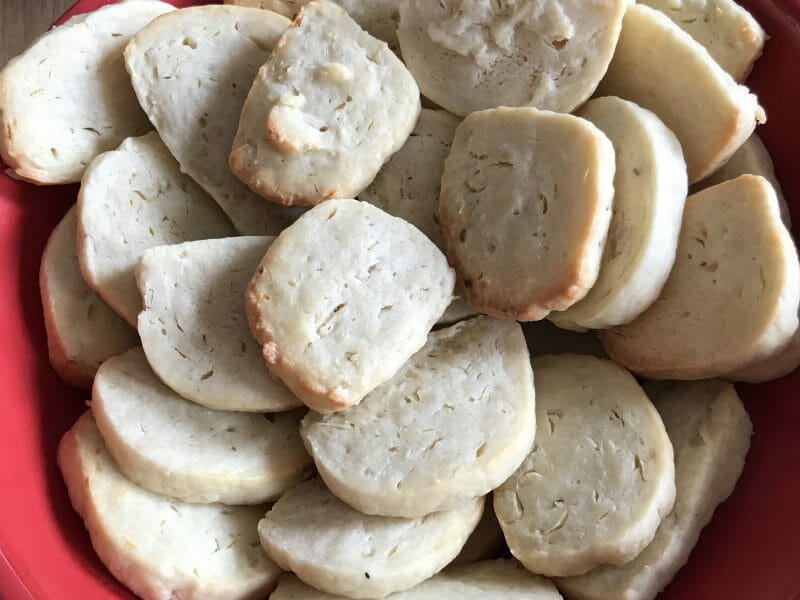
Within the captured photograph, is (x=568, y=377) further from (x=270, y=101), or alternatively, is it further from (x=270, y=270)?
(x=270, y=101)

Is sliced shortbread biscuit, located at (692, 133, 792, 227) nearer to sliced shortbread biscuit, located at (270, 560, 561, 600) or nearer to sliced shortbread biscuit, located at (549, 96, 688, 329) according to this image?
sliced shortbread biscuit, located at (549, 96, 688, 329)

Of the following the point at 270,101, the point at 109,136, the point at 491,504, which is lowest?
the point at 491,504

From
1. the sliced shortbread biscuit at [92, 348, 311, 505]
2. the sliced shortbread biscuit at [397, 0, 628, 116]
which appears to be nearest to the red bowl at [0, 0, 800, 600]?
the sliced shortbread biscuit at [92, 348, 311, 505]

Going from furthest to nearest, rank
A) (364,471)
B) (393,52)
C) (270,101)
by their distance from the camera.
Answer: (393,52)
(270,101)
(364,471)

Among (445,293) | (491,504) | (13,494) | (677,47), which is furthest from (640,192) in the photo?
(13,494)

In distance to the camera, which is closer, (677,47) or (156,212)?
(677,47)

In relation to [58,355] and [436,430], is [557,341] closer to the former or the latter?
[436,430]
